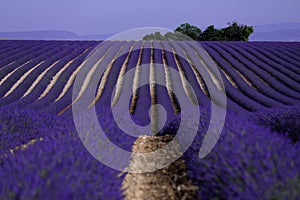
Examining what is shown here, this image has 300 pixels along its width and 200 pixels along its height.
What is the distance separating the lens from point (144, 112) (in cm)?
707

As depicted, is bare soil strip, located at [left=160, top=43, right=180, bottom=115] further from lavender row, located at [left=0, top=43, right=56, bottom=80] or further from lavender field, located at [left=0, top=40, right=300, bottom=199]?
lavender row, located at [left=0, top=43, right=56, bottom=80]

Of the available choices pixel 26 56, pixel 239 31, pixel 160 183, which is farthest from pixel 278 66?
pixel 239 31

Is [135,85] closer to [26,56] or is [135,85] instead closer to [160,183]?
[26,56]

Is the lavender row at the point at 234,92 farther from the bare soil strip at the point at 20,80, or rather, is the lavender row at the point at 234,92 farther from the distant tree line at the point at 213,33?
the distant tree line at the point at 213,33

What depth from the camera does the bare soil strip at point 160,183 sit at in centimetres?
302

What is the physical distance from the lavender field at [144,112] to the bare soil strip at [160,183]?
0.12 metres

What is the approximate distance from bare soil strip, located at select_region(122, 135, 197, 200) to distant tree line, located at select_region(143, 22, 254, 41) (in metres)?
26.0

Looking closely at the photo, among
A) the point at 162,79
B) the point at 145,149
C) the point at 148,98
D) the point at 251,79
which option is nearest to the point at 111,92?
the point at 148,98

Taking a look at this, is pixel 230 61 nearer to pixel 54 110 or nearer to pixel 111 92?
pixel 111 92

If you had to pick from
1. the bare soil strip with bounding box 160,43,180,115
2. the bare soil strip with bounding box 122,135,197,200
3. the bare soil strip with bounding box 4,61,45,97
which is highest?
the bare soil strip with bounding box 122,135,197,200

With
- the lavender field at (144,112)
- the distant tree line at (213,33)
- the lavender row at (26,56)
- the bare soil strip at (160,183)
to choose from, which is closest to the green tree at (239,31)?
the distant tree line at (213,33)

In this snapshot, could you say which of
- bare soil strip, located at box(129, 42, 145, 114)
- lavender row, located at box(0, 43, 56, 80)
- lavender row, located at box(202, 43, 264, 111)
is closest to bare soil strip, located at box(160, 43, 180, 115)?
bare soil strip, located at box(129, 42, 145, 114)

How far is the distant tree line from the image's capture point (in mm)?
30328

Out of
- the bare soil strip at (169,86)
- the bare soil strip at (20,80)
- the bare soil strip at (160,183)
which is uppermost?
the bare soil strip at (160,183)
